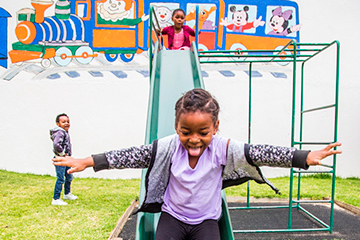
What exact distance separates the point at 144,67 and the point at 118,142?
1823mm

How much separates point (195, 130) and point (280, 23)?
6.21 m

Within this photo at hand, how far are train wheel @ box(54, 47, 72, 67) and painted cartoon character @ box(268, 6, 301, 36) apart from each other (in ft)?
15.5

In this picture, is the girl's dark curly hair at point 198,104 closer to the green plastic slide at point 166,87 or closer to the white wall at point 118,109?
the green plastic slide at point 166,87

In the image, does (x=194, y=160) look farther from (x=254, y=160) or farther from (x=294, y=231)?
(x=294, y=231)

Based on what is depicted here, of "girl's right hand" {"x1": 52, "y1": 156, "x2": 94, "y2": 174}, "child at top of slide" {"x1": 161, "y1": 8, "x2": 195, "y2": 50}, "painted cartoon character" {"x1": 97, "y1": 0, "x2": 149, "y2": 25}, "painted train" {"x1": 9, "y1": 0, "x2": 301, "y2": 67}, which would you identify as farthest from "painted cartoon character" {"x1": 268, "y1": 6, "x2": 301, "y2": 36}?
"girl's right hand" {"x1": 52, "y1": 156, "x2": 94, "y2": 174}

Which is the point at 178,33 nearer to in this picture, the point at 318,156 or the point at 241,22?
the point at 241,22

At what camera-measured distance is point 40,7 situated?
22.4ft

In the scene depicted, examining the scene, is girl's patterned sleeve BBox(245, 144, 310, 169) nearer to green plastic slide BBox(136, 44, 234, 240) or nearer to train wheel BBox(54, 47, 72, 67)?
green plastic slide BBox(136, 44, 234, 240)

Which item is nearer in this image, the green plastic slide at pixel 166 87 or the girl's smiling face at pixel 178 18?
the green plastic slide at pixel 166 87

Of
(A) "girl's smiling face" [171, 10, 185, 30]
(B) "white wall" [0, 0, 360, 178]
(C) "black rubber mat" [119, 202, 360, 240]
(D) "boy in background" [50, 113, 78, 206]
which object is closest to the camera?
(C) "black rubber mat" [119, 202, 360, 240]

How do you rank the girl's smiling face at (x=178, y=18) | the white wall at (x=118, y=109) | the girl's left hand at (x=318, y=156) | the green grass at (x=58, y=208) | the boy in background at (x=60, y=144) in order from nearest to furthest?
the girl's left hand at (x=318, y=156) < the green grass at (x=58, y=208) < the boy in background at (x=60, y=144) < the girl's smiling face at (x=178, y=18) < the white wall at (x=118, y=109)

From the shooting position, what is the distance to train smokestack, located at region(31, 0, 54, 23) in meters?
6.81

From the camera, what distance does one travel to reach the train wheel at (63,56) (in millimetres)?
6812

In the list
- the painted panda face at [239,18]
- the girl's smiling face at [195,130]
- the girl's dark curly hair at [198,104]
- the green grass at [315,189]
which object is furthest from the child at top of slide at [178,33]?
the girl's smiling face at [195,130]
